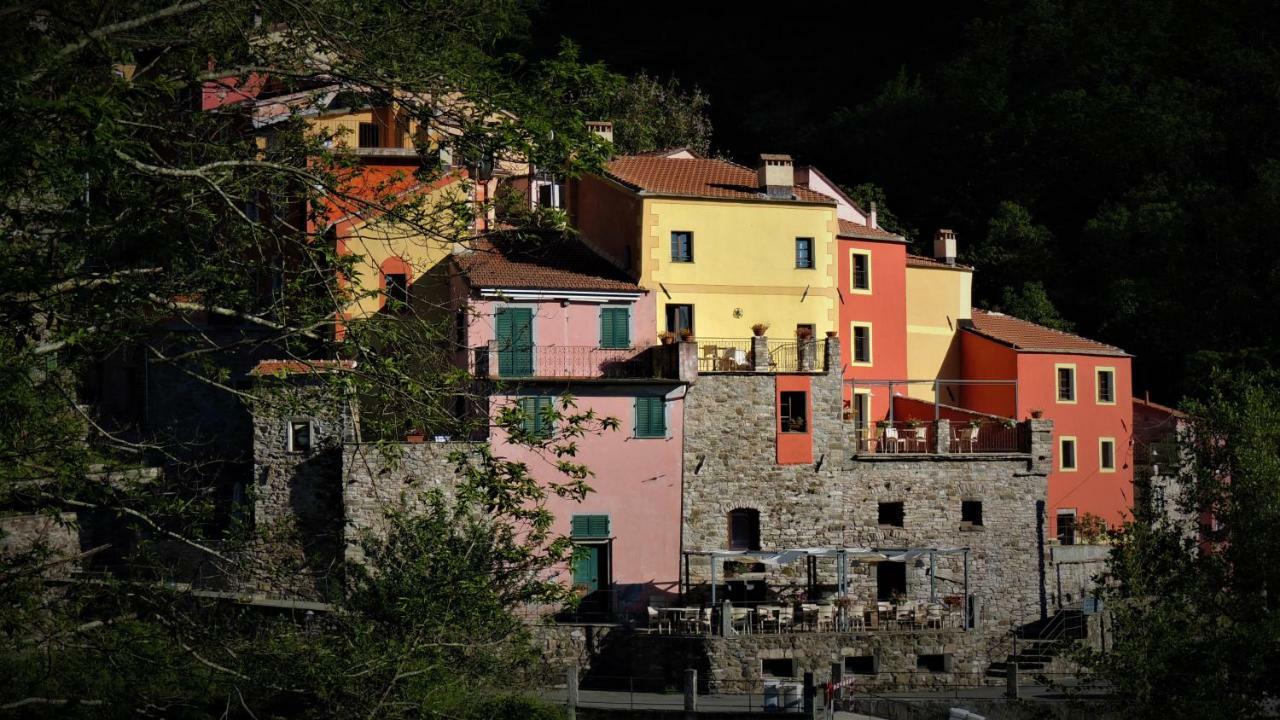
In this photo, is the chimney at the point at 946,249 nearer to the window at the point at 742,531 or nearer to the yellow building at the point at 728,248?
the yellow building at the point at 728,248

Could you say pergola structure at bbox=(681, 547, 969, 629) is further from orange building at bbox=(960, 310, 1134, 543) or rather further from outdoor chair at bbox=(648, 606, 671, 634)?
orange building at bbox=(960, 310, 1134, 543)

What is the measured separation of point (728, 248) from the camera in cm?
4012

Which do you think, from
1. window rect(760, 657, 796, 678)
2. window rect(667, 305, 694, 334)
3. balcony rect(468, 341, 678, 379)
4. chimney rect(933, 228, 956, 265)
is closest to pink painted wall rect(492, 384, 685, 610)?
balcony rect(468, 341, 678, 379)

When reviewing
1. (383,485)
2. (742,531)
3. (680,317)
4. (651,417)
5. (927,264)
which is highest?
(927,264)

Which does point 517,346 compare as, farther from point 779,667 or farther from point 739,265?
point 779,667

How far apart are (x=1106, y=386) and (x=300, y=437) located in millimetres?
21495

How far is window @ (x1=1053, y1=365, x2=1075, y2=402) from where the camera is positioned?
45.2 m

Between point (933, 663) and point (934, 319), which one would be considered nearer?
point (933, 663)

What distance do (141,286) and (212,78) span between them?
1699 millimetres

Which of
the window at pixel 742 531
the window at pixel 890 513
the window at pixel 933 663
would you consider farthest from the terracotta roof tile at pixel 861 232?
the window at pixel 933 663

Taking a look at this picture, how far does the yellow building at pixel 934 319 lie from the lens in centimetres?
4528

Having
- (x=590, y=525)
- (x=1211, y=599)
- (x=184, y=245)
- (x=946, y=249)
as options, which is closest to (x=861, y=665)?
(x=590, y=525)

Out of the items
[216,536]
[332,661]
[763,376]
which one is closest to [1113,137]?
[763,376]

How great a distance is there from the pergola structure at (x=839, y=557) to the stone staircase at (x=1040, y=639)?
145 cm
